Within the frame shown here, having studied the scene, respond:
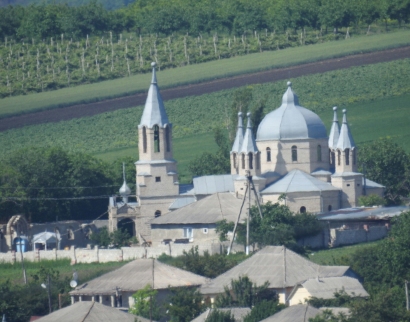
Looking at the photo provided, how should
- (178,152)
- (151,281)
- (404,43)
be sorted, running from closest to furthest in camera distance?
(151,281)
(178,152)
(404,43)

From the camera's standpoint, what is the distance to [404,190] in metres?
93.0

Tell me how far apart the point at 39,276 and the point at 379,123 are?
125ft

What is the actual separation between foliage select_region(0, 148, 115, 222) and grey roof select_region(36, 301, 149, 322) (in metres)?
28.6

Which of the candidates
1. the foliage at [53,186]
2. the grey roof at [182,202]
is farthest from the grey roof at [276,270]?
Result: the foliage at [53,186]

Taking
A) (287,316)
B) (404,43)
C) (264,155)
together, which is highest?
(404,43)

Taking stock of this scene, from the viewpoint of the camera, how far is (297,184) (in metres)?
85.1

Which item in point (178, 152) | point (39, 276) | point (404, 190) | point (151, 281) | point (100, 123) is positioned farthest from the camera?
point (100, 123)

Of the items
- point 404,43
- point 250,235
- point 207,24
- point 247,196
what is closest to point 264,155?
point 247,196

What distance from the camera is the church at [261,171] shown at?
278 ft

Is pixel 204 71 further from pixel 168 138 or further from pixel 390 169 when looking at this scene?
pixel 168 138

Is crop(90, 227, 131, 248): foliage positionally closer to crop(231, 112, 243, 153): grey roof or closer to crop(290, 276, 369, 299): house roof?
crop(231, 112, 243, 153): grey roof

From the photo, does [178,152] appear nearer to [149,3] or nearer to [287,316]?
[287,316]

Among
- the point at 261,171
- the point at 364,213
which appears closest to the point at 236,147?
the point at 261,171

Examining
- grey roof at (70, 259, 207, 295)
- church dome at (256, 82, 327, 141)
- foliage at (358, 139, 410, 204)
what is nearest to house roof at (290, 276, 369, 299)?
grey roof at (70, 259, 207, 295)
